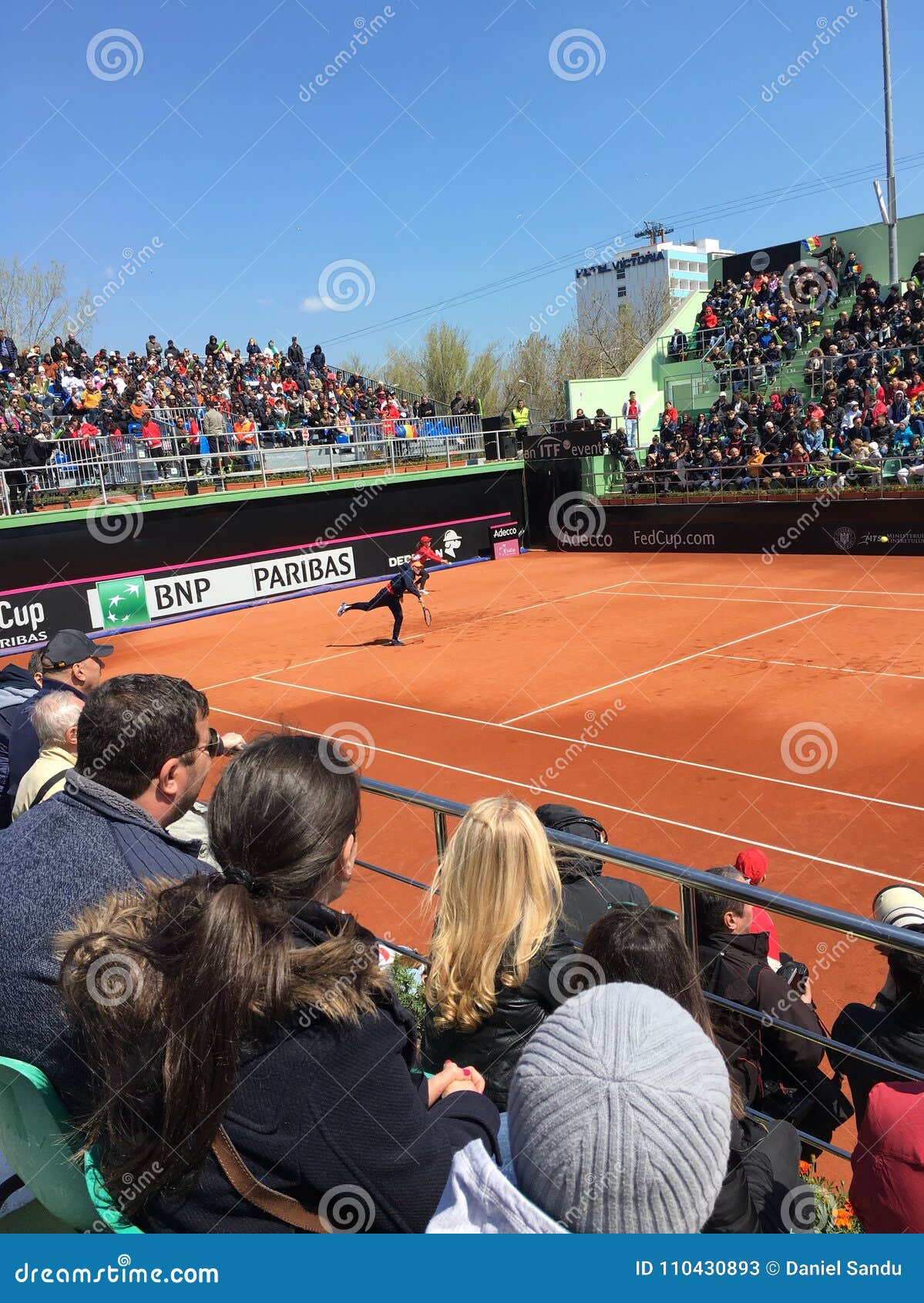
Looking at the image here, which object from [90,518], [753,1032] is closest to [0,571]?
[90,518]

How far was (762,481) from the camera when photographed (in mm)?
26891

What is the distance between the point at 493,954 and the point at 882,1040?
1.54 metres

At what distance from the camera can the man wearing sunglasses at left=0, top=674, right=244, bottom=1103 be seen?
94.1 inches

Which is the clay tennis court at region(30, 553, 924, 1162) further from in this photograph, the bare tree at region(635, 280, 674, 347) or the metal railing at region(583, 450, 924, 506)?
the bare tree at region(635, 280, 674, 347)

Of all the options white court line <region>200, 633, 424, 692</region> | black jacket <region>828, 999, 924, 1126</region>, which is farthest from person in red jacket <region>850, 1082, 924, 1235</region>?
white court line <region>200, 633, 424, 692</region>

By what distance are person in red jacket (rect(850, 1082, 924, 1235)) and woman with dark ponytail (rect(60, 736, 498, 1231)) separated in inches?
→ 45.5

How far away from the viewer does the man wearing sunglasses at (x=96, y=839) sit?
239 cm

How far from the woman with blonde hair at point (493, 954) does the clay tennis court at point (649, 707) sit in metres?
0.92

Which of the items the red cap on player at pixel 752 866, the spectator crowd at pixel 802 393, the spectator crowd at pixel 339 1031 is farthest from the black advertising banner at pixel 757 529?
the spectator crowd at pixel 339 1031

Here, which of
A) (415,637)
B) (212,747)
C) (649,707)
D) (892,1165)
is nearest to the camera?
(892,1165)

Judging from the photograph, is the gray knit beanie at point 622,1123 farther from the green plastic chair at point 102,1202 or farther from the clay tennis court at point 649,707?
the clay tennis court at point 649,707

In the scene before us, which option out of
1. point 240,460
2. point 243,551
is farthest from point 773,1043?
point 240,460

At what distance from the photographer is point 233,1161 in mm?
1902

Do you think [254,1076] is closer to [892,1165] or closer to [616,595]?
[892,1165]
